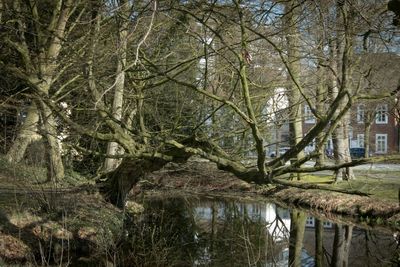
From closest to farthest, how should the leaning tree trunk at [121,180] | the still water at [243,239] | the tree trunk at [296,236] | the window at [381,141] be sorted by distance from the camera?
the still water at [243,239] → the tree trunk at [296,236] → the leaning tree trunk at [121,180] → the window at [381,141]

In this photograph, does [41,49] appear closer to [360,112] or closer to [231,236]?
[231,236]

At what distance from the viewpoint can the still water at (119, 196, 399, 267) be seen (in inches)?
463

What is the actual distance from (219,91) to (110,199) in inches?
163

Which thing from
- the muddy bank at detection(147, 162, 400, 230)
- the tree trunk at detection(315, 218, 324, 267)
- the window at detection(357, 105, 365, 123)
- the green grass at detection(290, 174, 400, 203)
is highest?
the window at detection(357, 105, 365, 123)

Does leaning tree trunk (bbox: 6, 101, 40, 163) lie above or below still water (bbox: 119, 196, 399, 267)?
above

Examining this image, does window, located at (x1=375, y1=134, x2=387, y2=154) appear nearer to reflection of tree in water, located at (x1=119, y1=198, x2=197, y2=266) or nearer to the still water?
the still water

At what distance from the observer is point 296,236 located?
51.0 ft

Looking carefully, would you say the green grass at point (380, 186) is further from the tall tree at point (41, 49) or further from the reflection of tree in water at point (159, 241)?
the tall tree at point (41, 49)

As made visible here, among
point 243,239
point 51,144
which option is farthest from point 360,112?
point 51,144

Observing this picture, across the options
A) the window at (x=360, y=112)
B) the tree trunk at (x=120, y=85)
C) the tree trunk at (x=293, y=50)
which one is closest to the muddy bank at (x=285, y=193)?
the tree trunk at (x=120, y=85)

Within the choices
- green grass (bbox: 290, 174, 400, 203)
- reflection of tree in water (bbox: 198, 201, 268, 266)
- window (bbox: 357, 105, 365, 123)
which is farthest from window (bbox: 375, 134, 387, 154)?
reflection of tree in water (bbox: 198, 201, 268, 266)

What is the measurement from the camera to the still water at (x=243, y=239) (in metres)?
11.8

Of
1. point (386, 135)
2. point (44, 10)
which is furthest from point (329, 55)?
point (386, 135)

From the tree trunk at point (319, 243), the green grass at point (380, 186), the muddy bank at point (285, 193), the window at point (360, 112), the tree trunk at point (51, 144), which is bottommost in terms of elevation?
the tree trunk at point (319, 243)
